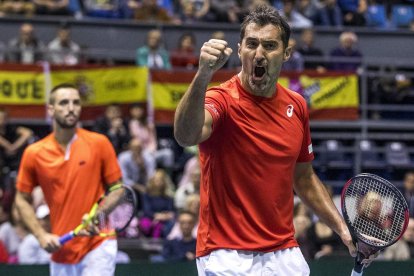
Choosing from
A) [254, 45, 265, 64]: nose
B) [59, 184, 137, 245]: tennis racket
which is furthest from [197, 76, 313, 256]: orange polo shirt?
[59, 184, 137, 245]: tennis racket

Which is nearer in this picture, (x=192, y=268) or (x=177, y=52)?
(x=192, y=268)

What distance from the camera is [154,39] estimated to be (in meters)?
15.7

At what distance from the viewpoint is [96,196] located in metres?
8.65

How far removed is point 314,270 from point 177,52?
21.5ft

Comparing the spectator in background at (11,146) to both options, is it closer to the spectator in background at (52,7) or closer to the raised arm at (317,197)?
the spectator in background at (52,7)

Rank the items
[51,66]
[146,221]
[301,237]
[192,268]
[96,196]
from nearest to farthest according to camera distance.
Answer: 1. [96,196]
2. [192,268]
3. [301,237]
4. [146,221]
5. [51,66]

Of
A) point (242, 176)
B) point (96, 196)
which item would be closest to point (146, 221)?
point (96, 196)

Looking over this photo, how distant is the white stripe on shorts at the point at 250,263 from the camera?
5895 millimetres

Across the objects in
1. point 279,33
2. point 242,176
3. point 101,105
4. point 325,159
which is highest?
point 279,33

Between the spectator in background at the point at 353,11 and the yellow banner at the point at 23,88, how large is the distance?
5.79 m

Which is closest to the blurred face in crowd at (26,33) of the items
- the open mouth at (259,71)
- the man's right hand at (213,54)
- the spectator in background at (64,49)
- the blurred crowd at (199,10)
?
the spectator in background at (64,49)

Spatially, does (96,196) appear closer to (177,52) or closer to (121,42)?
(177,52)

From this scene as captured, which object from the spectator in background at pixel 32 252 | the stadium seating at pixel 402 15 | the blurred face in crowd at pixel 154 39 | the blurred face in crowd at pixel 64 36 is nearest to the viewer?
the spectator in background at pixel 32 252

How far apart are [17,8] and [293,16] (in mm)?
4482
